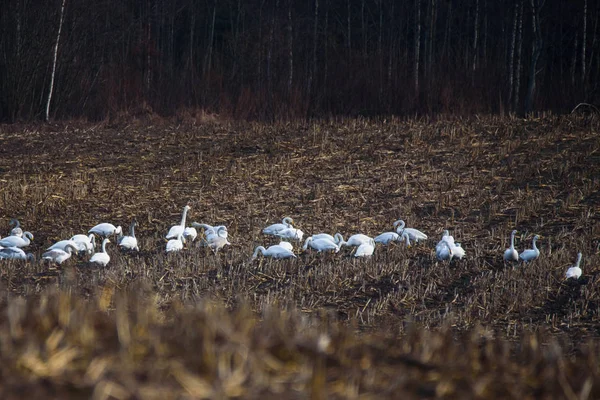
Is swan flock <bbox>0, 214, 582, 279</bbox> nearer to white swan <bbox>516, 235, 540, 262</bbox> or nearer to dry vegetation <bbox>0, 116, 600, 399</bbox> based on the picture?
white swan <bbox>516, 235, 540, 262</bbox>

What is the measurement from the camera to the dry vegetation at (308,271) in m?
2.71

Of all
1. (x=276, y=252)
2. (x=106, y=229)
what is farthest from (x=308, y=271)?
(x=106, y=229)

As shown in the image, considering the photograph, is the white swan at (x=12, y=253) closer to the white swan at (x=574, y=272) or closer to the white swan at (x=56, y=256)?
the white swan at (x=56, y=256)

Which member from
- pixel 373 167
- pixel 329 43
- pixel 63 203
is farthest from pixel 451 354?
pixel 329 43

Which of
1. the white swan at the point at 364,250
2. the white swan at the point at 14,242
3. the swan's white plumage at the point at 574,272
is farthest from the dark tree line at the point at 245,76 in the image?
the swan's white plumage at the point at 574,272

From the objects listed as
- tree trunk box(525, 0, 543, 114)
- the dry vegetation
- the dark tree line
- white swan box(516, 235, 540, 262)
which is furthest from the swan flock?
the dark tree line

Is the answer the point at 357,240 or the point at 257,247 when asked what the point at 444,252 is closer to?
the point at 357,240

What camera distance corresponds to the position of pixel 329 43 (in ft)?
93.2

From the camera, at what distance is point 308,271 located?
29.1 feet

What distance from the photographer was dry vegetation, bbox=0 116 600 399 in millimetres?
2711

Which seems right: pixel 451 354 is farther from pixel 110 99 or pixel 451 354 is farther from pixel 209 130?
pixel 110 99

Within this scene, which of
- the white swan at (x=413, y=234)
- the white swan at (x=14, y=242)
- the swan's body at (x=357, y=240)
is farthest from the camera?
the white swan at (x=413, y=234)

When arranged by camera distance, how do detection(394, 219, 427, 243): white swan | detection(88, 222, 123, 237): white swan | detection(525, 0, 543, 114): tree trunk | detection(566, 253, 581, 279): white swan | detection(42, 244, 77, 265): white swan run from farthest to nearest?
detection(525, 0, 543, 114): tree trunk < detection(88, 222, 123, 237): white swan < detection(394, 219, 427, 243): white swan < detection(42, 244, 77, 265): white swan < detection(566, 253, 581, 279): white swan

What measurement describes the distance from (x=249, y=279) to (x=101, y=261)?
1878 mm
